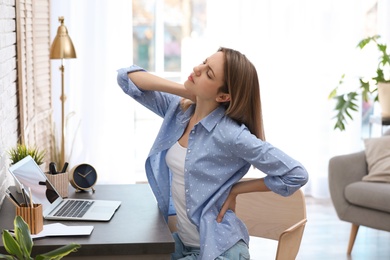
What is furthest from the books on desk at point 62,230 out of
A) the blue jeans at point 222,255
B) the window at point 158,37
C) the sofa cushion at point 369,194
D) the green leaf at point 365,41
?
the window at point 158,37

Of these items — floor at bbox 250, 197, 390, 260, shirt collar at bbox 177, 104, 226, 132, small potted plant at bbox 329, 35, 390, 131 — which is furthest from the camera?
small potted plant at bbox 329, 35, 390, 131

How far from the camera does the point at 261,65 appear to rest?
18.8 ft

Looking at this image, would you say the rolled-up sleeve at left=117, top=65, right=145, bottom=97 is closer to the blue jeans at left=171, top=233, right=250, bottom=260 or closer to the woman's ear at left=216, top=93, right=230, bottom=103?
the woman's ear at left=216, top=93, right=230, bottom=103

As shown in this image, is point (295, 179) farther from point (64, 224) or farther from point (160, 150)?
point (64, 224)

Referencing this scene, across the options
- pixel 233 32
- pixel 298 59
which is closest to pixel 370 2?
pixel 298 59

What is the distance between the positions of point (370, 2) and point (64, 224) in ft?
15.3

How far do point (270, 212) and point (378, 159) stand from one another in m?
2.19

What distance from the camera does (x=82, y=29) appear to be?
17.7 feet

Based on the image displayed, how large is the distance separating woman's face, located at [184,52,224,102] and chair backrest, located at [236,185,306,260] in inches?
16.8

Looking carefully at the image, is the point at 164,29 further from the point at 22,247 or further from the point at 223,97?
the point at 22,247

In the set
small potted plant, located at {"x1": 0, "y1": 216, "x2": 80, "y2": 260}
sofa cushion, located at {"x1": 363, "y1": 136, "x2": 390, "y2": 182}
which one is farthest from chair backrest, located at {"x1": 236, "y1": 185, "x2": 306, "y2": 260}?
sofa cushion, located at {"x1": 363, "y1": 136, "x2": 390, "y2": 182}

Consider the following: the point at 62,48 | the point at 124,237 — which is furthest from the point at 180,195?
→ the point at 62,48

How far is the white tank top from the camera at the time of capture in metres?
2.32

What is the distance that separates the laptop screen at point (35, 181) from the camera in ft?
7.61
